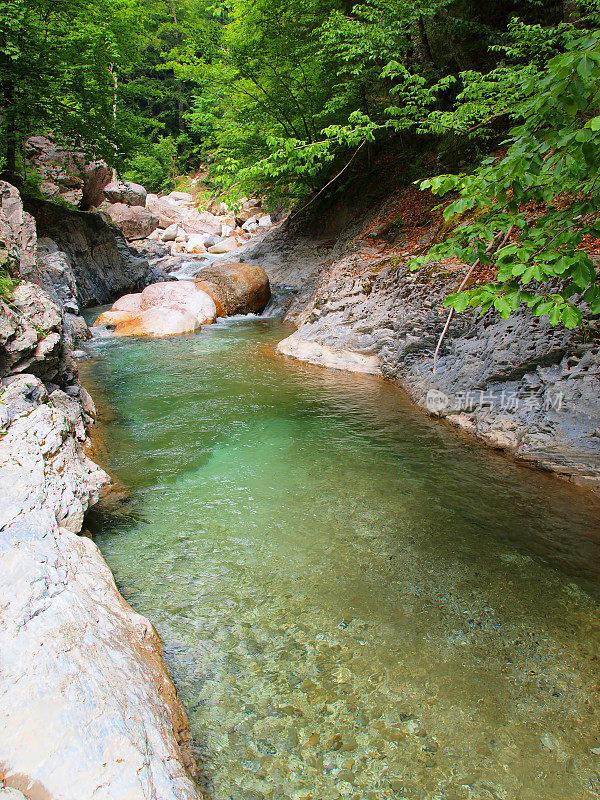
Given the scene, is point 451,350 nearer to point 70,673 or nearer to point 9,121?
point 70,673

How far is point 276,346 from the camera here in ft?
30.6

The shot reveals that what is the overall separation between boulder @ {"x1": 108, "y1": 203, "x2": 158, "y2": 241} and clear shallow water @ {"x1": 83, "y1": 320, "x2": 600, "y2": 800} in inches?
789

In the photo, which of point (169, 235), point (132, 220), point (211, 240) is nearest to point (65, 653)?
point (132, 220)

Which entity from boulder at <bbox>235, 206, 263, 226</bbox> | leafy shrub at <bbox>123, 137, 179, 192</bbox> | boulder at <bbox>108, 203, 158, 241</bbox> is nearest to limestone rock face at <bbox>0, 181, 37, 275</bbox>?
boulder at <bbox>108, 203, 158, 241</bbox>

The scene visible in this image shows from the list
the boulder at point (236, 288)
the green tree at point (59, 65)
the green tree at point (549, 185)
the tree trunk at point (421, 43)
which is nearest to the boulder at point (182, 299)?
the boulder at point (236, 288)

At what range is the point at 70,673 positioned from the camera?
67.7 inches

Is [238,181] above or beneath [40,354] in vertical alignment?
above

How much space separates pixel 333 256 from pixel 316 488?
973 cm

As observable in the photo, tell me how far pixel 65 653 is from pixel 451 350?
5.51 meters

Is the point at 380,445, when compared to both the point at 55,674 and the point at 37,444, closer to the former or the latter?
the point at 37,444

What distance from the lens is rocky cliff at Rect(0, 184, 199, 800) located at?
4.77 feet

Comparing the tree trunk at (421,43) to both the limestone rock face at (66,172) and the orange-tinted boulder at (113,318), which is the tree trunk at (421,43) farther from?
the limestone rock face at (66,172)

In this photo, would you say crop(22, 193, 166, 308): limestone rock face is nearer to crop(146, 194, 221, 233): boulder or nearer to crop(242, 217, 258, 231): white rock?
crop(146, 194, 221, 233): boulder

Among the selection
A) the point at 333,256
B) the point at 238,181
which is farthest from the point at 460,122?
the point at 333,256
